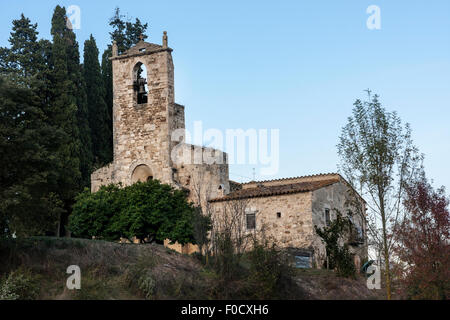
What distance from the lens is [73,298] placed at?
52.6 ft

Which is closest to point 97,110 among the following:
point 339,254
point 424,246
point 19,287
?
point 339,254

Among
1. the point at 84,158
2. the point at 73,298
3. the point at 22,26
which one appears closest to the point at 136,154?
the point at 84,158

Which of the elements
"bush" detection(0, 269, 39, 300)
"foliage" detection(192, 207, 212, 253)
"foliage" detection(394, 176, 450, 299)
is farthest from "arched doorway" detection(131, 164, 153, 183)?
"foliage" detection(394, 176, 450, 299)

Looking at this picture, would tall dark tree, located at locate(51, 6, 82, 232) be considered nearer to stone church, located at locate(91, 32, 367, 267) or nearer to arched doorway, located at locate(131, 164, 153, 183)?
stone church, located at locate(91, 32, 367, 267)

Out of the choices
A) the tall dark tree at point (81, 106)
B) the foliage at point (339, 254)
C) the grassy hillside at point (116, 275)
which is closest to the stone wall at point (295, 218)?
the foliage at point (339, 254)

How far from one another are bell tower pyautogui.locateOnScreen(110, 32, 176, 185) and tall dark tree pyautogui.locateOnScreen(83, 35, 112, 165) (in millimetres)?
5150

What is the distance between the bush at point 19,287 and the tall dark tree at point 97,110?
72.6ft

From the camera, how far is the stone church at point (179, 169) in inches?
1094

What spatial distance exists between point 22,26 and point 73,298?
24201 millimetres

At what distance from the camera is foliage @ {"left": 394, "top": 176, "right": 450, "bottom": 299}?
16.8 meters

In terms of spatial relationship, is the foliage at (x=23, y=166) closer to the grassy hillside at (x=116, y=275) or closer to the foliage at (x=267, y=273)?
the grassy hillside at (x=116, y=275)

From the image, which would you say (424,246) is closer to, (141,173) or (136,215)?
(136,215)

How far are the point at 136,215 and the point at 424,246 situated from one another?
13829mm
